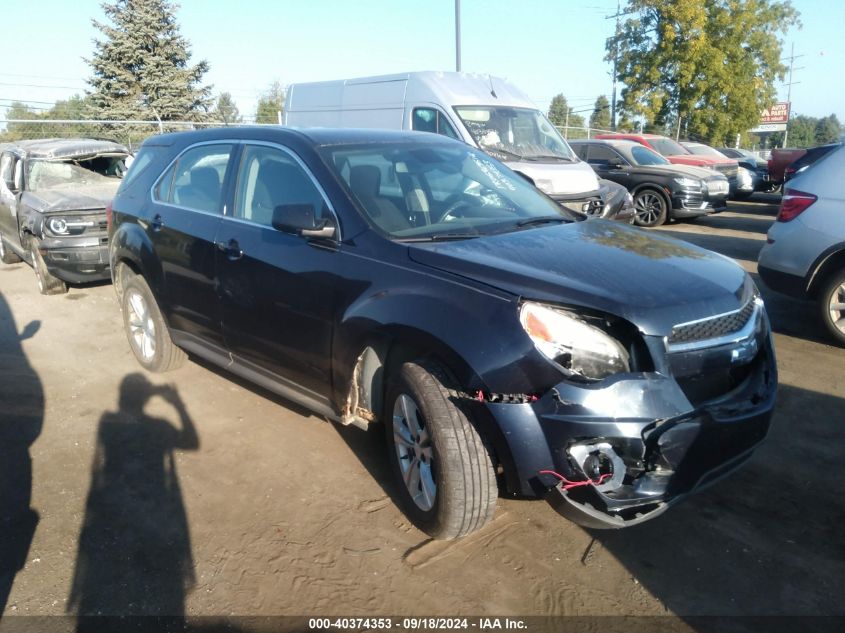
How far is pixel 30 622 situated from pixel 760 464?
141 inches

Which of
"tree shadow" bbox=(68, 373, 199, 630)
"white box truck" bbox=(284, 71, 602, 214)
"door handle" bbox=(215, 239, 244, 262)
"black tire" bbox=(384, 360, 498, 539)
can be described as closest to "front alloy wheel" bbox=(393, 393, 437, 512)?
"black tire" bbox=(384, 360, 498, 539)

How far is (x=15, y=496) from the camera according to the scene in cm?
375

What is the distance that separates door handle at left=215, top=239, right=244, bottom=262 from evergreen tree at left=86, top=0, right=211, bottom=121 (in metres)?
31.1

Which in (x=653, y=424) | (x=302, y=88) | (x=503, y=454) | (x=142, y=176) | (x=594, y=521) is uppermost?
(x=302, y=88)

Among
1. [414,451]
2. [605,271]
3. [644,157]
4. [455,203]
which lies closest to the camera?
[605,271]

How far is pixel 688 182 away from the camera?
12500 mm

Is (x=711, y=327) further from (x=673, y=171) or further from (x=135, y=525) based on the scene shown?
(x=673, y=171)

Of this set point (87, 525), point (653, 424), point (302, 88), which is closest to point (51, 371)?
point (87, 525)

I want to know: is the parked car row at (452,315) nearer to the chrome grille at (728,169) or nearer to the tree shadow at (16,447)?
the tree shadow at (16,447)

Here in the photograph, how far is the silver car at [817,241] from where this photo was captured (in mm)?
5660

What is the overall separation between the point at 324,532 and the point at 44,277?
20.8ft

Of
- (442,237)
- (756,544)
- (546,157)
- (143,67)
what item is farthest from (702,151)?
(143,67)

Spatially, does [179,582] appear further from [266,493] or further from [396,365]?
[396,365]

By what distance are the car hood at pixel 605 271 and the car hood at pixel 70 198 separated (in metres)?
6.01
